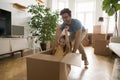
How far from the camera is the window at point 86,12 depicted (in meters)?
7.14

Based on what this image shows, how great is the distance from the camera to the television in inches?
118

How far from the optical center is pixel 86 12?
730 cm

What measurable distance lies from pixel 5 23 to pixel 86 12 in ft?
16.9

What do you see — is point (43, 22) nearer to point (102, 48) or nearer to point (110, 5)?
point (102, 48)

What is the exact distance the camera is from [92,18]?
7168 mm

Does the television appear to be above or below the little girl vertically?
→ above

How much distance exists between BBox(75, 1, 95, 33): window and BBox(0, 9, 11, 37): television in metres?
4.79

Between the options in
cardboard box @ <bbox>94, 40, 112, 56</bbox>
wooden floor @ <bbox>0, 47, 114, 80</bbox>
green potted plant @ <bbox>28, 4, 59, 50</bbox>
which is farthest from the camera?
green potted plant @ <bbox>28, 4, 59, 50</bbox>

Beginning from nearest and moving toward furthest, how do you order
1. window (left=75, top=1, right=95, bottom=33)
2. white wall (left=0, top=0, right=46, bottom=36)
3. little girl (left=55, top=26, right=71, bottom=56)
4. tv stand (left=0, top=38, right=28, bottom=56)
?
little girl (left=55, top=26, right=71, bottom=56) → tv stand (left=0, top=38, right=28, bottom=56) → white wall (left=0, top=0, right=46, bottom=36) → window (left=75, top=1, right=95, bottom=33)

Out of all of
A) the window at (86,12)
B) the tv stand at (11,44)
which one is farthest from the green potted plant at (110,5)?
the window at (86,12)

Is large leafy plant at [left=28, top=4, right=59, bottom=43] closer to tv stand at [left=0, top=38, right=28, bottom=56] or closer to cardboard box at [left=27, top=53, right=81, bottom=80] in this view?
tv stand at [left=0, top=38, right=28, bottom=56]

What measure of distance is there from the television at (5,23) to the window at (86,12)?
4.79 meters

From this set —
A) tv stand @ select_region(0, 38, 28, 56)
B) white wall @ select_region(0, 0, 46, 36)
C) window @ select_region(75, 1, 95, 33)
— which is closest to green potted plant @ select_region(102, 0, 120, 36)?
tv stand @ select_region(0, 38, 28, 56)

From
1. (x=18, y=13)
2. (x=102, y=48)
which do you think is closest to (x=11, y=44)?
(x=18, y=13)
